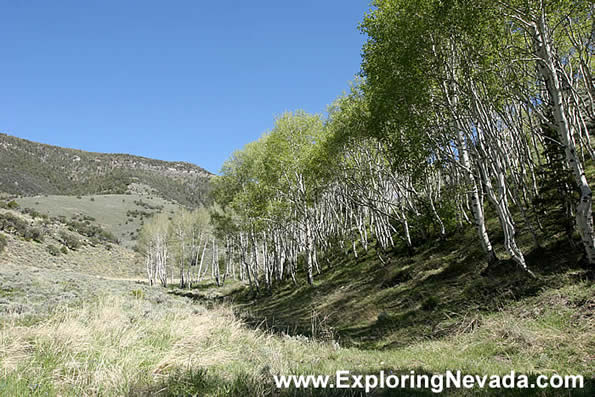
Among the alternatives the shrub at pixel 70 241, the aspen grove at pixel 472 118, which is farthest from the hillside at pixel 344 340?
the shrub at pixel 70 241

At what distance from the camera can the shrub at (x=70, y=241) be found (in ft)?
165

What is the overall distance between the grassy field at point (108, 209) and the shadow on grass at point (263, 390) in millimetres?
76036

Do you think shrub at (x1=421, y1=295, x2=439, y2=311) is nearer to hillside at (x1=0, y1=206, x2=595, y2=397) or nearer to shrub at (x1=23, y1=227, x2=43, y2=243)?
hillside at (x1=0, y1=206, x2=595, y2=397)

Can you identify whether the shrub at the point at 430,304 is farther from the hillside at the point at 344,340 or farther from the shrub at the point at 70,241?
the shrub at the point at 70,241

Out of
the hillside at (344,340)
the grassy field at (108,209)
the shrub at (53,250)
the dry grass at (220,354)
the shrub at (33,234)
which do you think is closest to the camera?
the dry grass at (220,354)

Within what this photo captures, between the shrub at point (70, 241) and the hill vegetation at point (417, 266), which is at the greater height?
the shrub at point (70, 241)

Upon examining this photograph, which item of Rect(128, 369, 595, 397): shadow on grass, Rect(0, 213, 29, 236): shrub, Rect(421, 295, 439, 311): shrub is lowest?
Rect(128, 369, 595, 397): shadow on grass

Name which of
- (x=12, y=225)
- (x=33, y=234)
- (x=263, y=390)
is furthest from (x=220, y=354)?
(x=12, y=225)

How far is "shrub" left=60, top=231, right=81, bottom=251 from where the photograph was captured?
1977 inches

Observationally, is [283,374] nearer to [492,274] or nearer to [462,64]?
[492,274]

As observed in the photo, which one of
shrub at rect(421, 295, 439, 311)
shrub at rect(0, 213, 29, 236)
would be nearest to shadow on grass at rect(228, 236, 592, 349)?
shrub at rect(421, 295, 439, 311)

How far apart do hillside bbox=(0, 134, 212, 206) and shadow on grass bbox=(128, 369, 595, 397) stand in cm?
10505

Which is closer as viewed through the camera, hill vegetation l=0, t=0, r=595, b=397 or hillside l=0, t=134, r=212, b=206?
hill vegetation l=0, t=0, r=595, b=397

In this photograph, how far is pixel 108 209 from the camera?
90000 mm
